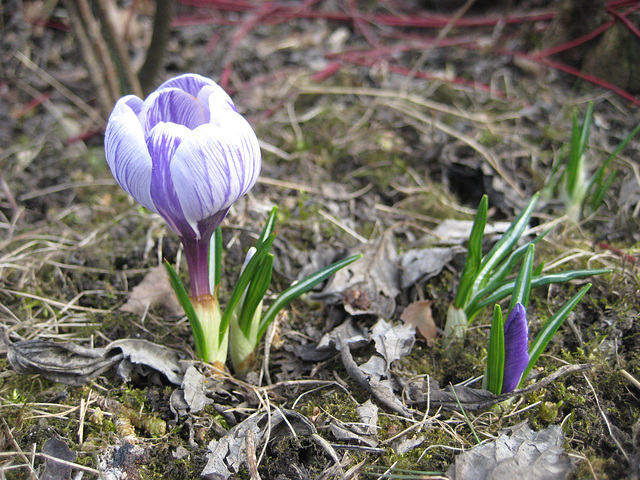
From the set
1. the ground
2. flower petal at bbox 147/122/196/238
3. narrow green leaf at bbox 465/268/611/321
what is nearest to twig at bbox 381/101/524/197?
the ground

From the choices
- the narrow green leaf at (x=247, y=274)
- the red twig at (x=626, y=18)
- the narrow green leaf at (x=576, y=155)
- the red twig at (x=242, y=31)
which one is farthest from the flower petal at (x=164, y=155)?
the red twig at (x=626, y=18)

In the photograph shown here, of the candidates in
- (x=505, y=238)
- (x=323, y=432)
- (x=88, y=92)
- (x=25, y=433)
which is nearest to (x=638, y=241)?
(x=505, y=238)

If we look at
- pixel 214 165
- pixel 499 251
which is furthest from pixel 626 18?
pixel 214 165

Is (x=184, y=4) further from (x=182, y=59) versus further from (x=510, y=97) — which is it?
(x=510, y=97)

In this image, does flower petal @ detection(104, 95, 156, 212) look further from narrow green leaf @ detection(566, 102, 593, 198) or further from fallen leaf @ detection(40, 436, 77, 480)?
narrow green leaf @ detection(566, 102, 593, 198)

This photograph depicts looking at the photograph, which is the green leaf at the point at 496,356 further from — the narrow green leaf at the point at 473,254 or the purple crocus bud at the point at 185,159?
the purple crocus bud at the point at 185,159
